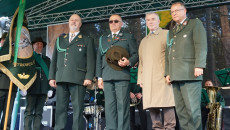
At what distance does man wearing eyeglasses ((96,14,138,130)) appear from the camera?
3.82 metres

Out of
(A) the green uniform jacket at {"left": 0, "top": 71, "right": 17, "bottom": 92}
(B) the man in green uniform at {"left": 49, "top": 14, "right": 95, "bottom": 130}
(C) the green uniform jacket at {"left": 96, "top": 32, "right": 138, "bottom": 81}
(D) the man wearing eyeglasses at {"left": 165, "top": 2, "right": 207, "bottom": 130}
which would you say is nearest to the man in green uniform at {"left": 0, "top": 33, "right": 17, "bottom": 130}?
(A) the green uniform jacket at {"left": 0, "top": 71, "right": 17, "bottom": 92}

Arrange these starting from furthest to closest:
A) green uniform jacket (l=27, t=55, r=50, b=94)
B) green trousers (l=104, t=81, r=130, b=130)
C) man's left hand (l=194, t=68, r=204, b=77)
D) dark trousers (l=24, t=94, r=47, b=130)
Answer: green uniform jacket (l=27, t=55, r=50, b=94) → dark trousers (l=24, t=94, r=47, b=130) → green trousers (l=104, t=81, r=130, b=130) → man's left hand (l=194, t=68, r=204, b=77)

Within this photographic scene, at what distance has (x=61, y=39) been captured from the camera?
4.39 m

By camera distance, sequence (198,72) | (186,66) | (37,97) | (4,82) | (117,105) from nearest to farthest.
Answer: (198,72) → (186,66) → (117,105) → (4,82) → (37,97)

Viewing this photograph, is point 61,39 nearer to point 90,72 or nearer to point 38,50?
point 90,72

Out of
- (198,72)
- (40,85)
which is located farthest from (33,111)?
(198,72)

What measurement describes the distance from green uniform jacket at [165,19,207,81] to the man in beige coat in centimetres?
23

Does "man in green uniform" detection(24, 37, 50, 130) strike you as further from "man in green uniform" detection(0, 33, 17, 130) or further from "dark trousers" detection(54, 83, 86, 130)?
"dark trousers" detection(54, 83, 86, 130)

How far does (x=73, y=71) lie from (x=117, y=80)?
0.66 meters

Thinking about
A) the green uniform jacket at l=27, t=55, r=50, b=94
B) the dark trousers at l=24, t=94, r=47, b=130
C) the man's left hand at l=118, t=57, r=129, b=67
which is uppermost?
the man's left hand at l=118, t=57, r=129, b=67

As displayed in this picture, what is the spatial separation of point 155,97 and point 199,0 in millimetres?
5005

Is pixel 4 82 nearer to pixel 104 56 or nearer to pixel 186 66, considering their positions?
pixel 104 56

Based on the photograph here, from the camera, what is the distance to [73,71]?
160 inches

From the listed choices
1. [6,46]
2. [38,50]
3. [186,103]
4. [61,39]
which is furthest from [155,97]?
[38,50]
